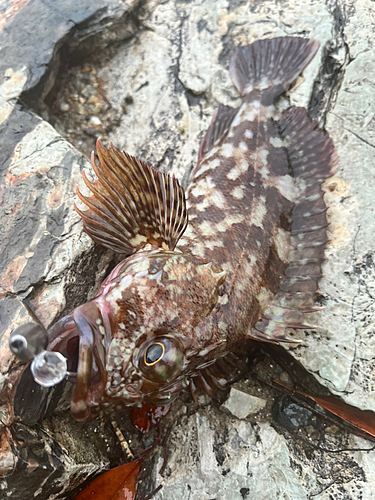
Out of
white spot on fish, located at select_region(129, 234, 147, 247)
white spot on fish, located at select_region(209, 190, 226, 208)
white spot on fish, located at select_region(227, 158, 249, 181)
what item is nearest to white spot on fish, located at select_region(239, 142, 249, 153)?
white spot on fish, located at select_region(227, 158, 249, 181)

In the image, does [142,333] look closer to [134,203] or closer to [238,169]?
[134,203]

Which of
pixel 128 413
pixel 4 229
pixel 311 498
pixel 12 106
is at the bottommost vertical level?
pixel 311 498

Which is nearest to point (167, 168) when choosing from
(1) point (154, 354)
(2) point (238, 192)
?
(2) point (238, 192)

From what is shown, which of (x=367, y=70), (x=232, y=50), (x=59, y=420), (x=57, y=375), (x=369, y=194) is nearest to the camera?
(x=57, y=375)

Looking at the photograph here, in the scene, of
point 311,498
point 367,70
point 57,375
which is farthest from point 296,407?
point 367,70

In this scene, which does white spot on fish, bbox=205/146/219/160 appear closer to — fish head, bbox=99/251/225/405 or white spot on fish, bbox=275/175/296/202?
white spot on fish, bbox=275/175/296/202

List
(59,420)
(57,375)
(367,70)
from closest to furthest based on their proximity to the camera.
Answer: (57,375) → (59,420) → (367,70)

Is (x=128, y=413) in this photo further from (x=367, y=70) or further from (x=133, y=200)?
(x=367, y=70)

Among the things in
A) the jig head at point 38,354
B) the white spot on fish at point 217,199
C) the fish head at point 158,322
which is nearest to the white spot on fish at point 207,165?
the white spot on fish at point 217,199
